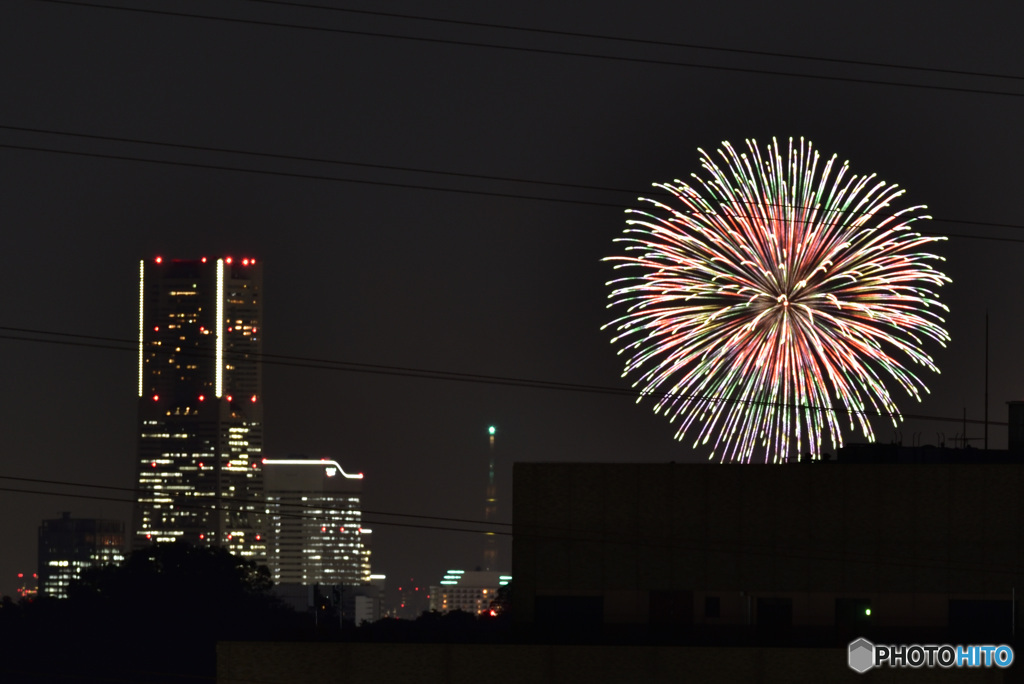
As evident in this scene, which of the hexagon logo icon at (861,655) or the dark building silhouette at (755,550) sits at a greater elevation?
the dark building silhouette at (755,550)

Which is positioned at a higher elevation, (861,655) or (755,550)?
(755,550)

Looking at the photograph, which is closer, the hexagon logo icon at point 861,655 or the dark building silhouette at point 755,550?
the hexagon logo icon at point 861,655

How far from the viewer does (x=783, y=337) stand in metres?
88.1

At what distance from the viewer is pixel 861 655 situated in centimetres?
7019

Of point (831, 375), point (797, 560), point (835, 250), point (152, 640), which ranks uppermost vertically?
point (835, 250)

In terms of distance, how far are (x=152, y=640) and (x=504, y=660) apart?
5314 inches

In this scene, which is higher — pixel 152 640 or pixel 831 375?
pixel 831 375

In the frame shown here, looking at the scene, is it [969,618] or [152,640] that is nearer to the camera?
[969,618]

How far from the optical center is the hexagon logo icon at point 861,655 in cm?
6975

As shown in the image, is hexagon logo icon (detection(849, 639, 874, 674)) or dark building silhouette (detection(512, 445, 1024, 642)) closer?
hexagon logo icon (detection(849, 639, 874, 674))

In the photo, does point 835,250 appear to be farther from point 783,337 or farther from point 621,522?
point 621,522

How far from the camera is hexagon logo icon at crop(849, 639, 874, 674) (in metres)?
69.8

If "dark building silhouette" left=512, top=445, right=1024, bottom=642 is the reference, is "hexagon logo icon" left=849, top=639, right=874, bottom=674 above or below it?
below

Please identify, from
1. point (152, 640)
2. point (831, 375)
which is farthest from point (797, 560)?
point (152, 640)
